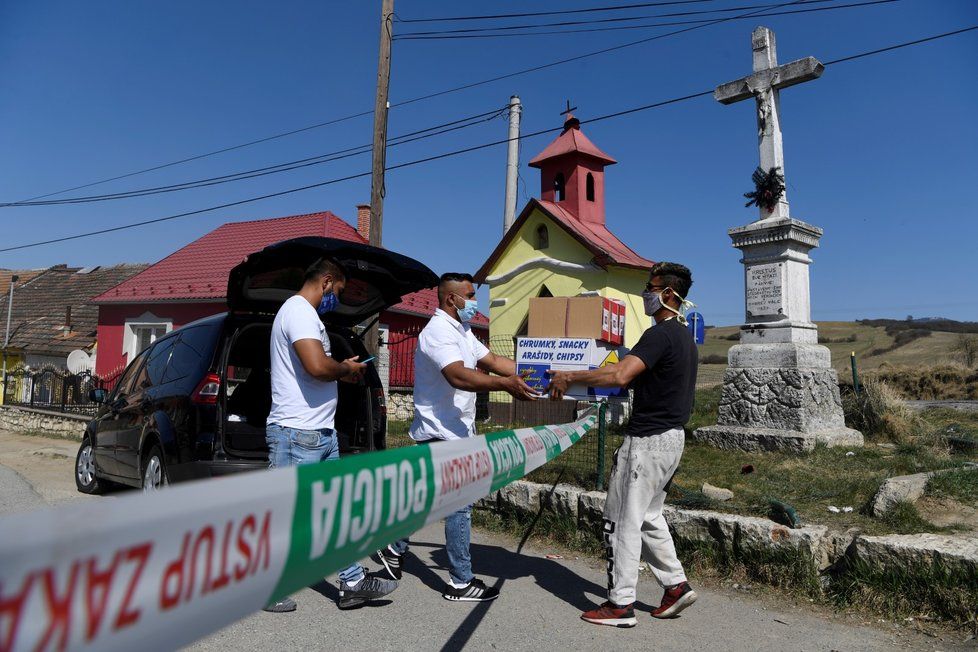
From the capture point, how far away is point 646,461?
13.5ft

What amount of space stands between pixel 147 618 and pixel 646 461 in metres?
3.30

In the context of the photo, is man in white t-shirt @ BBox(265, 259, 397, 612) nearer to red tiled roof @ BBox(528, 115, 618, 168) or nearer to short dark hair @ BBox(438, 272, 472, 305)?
short dark hair @ BBox(438, 272, 472, 305)

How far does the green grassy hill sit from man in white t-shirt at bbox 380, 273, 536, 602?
2002 cm

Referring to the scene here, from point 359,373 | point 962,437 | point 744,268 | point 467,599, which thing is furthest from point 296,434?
point 962,437

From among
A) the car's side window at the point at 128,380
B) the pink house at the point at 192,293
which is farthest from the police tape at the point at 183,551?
the pink house at the point at 192,293

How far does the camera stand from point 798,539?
15.5 ft

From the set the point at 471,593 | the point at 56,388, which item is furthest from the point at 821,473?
the point at 56,388

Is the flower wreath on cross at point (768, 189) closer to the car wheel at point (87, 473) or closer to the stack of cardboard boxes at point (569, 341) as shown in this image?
the stack of cardboard boxes at point (569, 341)

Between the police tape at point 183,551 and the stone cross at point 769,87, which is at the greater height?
the stone cross at point 769,87

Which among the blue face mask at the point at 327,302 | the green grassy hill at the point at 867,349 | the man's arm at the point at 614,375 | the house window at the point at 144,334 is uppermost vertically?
the green grassy hill at the point at 867,349

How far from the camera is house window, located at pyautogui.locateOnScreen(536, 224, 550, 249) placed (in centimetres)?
1867

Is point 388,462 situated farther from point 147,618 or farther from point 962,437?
point 962,437

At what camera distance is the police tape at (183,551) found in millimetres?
1046

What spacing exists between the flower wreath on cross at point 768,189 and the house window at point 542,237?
9.22 meters
